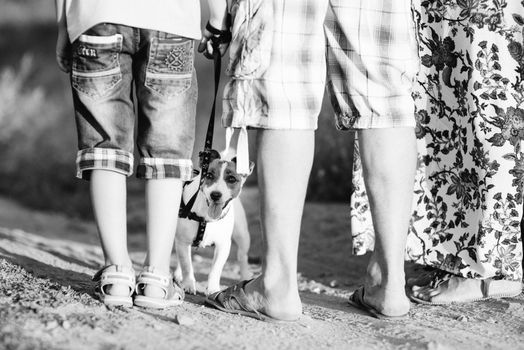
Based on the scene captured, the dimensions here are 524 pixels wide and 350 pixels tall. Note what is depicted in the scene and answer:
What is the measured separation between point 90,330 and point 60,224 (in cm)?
525

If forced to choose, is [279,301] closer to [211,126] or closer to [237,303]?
[237,303]

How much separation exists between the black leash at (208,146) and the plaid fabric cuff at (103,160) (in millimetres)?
424

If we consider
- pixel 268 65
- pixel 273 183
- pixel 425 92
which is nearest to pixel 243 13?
pixel 268 65

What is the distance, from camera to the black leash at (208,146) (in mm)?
2895

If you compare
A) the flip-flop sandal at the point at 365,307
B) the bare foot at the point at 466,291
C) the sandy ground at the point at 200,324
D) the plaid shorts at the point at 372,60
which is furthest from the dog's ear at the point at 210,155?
the bare foot at the point at 466,291

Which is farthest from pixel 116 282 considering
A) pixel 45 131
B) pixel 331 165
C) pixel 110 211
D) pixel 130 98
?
pixel 45 131

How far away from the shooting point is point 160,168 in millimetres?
2852

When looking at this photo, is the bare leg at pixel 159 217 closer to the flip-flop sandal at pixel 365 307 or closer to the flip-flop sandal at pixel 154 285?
the flip-flop sandal at pixel 154 285

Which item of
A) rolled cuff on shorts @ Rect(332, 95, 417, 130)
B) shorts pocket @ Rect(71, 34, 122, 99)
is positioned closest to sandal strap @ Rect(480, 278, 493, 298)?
rolled cuff on shorts @ Rect(332, 95, 417, 130)

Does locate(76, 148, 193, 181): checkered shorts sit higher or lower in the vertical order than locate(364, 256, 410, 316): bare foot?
higher

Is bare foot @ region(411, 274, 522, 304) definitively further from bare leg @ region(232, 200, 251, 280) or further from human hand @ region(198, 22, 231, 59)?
human hand @ region(198, 22, 231, 59)

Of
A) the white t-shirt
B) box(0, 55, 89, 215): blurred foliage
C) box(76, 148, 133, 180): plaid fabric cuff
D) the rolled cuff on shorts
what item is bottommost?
box(0, 55, 89, 215): blurred foliage

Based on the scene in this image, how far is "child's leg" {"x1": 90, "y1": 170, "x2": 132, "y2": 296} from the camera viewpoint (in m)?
2.81

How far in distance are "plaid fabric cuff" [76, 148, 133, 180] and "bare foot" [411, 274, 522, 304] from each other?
153cm
